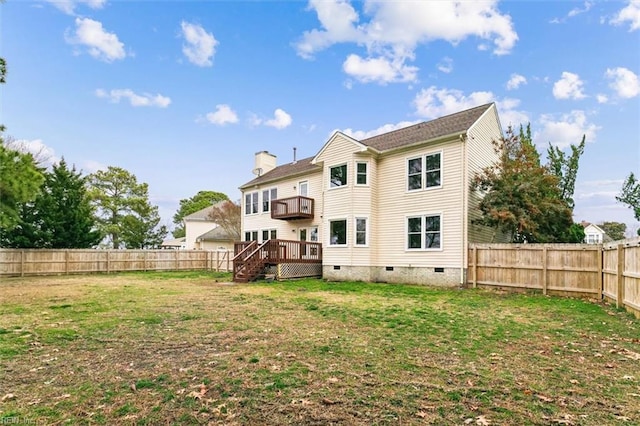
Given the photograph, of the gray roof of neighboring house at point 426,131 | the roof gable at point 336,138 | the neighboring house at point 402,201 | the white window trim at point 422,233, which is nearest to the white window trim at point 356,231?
the neighboring house at point 402,201

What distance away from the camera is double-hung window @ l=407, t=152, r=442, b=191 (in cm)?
1461

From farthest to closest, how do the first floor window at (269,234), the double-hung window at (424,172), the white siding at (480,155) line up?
1. the first floor window at (269,234)
2. the double-hung window at (424,172)
3. the white siding at (480,155)

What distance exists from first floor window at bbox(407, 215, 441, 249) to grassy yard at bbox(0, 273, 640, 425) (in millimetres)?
6028

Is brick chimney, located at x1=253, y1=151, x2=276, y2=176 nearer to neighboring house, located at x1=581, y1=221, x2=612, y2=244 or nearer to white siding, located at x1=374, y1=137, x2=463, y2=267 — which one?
white siding, located at x1=374, y1=137, x2=463, y2=267

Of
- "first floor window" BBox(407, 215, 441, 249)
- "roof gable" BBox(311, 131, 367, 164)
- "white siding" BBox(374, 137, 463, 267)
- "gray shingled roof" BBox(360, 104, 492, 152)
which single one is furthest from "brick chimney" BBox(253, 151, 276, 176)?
"first floor window" BBox(407, 215, 441, 249)

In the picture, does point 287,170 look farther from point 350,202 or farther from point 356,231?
point 356,231

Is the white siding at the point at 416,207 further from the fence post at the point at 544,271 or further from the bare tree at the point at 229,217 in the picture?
the bare tree at the point at 229,217

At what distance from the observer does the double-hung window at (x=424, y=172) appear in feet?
47.9

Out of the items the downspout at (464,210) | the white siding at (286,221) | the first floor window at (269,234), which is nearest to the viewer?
the downspout at (464,210)

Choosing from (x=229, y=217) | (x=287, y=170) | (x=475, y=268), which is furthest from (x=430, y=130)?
(x=229, y=217)

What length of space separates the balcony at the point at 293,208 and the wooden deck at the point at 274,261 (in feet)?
6.30

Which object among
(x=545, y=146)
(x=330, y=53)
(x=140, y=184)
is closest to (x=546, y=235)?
(x=545, y=146)

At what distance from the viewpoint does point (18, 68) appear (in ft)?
26.8

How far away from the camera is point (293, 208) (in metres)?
19.0
